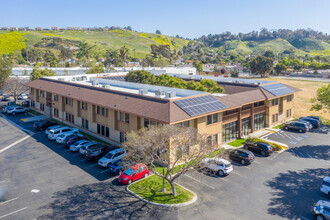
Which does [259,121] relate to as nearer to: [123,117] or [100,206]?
[123,117]

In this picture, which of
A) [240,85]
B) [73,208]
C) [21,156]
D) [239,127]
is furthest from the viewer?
[240,85]

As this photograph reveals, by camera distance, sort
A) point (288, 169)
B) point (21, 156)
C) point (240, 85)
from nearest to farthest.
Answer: point (288, 169) → point (21, 156) → point (240, 85)

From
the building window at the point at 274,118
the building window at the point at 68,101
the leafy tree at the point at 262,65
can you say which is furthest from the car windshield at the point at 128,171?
the leafy tree at the point at 262,65

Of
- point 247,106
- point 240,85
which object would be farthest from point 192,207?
point 240,85

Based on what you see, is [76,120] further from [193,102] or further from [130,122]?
[193,102]

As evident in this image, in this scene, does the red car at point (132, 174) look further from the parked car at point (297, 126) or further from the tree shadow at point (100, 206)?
the parked car at point (297, 126)

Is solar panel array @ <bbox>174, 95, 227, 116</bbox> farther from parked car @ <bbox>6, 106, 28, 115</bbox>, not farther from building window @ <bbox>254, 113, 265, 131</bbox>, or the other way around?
parked car @ <bbox>6, 106, 28, 115</bbox>
